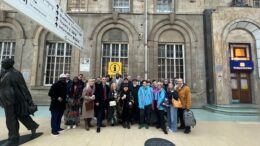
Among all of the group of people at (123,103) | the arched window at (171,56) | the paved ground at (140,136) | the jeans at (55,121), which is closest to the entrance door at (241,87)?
the arched window at (171,56)

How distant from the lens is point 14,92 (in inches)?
199

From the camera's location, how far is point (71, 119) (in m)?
6.80

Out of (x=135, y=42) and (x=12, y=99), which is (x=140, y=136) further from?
(x=135, y=42)

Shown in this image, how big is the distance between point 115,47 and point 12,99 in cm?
939

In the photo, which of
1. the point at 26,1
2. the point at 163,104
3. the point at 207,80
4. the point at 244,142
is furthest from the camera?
the point at 207,80

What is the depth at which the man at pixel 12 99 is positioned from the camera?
4918 mm

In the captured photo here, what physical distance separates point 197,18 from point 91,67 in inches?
351

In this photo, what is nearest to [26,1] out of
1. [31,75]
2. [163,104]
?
[163,104]

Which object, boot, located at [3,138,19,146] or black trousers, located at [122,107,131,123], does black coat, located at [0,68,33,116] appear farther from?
Answer: black trousers, located at [122,107,131,123]

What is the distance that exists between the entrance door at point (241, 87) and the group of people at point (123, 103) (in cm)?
837

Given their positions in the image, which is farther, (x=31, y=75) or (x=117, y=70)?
(x=31, y=75)

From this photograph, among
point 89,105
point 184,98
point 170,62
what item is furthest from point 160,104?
point 170,62

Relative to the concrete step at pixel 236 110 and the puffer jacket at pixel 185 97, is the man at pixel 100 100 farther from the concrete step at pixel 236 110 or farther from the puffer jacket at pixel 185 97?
the concrete step at pixel 236 110

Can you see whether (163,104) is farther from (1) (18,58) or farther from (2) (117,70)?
(1) (18,58)
